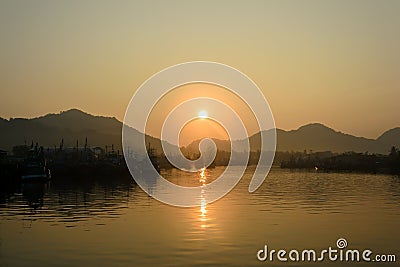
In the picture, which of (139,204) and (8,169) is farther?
(8,169)

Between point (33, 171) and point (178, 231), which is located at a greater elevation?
point (33, 171)

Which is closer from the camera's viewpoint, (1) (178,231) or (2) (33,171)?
(1) (178,231)

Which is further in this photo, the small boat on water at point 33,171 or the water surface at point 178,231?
the small boat on water at point 33,171

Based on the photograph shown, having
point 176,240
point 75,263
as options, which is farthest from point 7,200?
point 75,263

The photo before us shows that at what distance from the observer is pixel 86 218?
2000 inches

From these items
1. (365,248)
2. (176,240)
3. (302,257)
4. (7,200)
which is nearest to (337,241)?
(365,248)

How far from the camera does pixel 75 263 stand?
30078 mm

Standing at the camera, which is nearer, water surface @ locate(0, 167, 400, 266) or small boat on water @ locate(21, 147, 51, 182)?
water surface @ locate(0, 167, 400, 266)

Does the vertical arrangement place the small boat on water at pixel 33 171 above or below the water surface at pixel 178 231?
above

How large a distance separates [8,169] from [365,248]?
9808 centimetres

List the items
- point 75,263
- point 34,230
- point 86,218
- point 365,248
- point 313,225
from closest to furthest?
point 75,263
point 365,248
point 34,230
point 313,225
point 86,218

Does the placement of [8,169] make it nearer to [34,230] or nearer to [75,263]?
[34,230]

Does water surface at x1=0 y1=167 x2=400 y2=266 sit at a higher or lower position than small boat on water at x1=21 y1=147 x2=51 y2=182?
lower

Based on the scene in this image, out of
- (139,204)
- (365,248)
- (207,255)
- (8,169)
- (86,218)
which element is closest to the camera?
(207,255)
